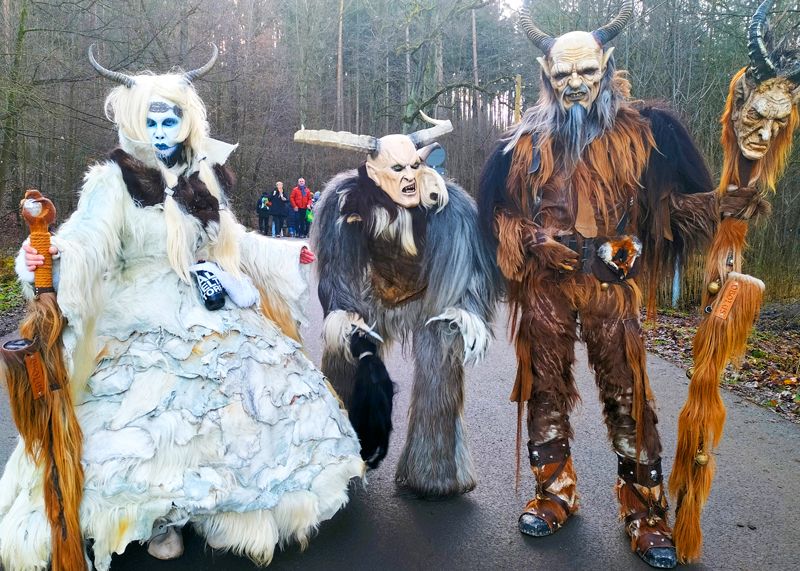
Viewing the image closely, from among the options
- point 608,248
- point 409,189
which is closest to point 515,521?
point 608,248

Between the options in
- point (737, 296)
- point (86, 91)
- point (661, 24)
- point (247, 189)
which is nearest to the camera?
point (737, 296)

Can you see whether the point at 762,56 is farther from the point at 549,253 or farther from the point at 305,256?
the point at 305,256

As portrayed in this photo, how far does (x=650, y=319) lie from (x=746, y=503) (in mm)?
1116

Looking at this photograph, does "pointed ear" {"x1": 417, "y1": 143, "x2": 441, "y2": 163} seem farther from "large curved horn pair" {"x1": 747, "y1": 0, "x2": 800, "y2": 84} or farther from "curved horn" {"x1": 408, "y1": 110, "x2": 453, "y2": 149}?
"large curved horn pair" {"x1": 747, "y1": 0, "x2": 800, "y2": 84}

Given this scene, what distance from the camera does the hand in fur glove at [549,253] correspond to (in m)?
2.94

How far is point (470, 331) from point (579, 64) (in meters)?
1.32

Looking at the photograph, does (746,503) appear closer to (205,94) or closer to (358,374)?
(358,374)

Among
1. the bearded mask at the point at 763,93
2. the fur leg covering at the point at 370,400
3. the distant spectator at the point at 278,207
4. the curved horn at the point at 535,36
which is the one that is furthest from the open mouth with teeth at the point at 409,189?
the distant spectator at the point at 278,207

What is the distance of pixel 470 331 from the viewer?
3211 millimetres

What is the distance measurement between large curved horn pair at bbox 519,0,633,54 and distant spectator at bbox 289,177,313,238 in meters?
14.6

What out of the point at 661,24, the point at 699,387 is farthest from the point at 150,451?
the point at 661,24

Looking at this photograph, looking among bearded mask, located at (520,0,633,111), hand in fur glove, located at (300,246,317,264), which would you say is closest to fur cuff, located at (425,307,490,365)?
hand in fur glove, located at (300,246,317,264)

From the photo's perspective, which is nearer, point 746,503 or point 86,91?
point 746,503

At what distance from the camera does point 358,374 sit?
3318mm
